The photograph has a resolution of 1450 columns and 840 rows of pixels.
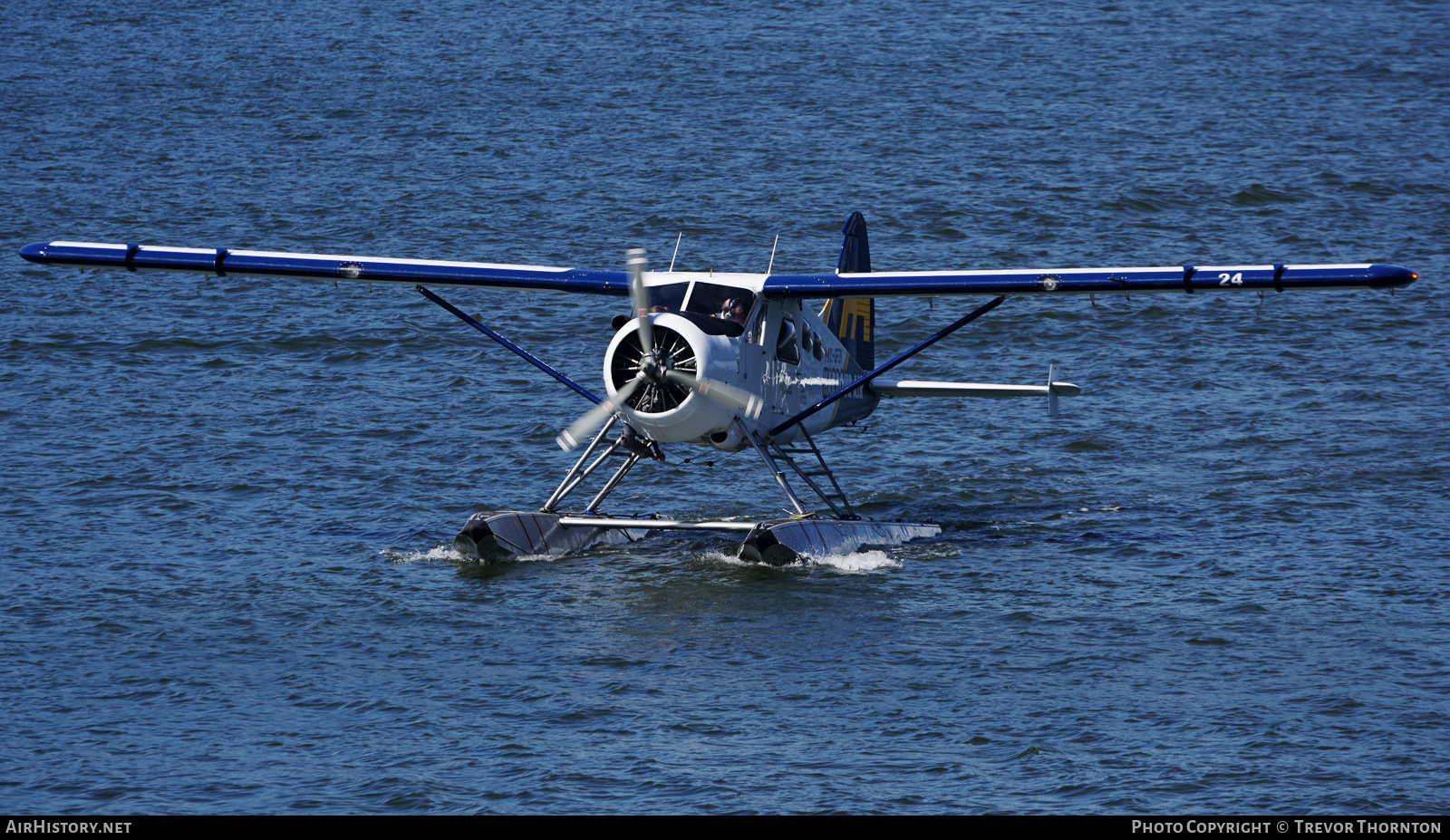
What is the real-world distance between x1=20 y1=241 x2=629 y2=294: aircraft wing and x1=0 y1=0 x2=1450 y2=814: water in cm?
283

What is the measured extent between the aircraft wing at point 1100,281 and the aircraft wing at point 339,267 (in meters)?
2.11

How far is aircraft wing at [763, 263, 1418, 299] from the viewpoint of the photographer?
52.5 ft

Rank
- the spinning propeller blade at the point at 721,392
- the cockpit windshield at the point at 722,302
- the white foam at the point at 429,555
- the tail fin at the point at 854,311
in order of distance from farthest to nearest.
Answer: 1. the tail fin at the point at 854,311
2. the white foam at the point at 429,555
3. the cockpit windshield at the point at 722,302
4. the spinning propeller blade at the point at 721,392

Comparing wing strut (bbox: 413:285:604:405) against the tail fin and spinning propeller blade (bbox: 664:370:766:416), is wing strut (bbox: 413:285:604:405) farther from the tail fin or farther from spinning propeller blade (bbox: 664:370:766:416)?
the tail fin

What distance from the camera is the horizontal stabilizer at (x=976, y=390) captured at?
19.0 metres

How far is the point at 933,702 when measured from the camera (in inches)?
523

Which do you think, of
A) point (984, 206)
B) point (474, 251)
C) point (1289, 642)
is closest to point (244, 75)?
point (474, 251)

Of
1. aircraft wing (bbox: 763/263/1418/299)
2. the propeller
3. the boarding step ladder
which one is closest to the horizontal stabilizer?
the boarding step ladder

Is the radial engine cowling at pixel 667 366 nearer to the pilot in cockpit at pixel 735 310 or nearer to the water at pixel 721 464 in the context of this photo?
the pilot in cockpit at pixel 735 310

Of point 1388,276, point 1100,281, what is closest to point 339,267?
point 1100,281

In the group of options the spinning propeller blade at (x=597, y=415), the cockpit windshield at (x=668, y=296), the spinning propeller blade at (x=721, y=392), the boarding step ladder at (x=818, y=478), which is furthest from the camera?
the boarding step ladder at (x=818, y=478)

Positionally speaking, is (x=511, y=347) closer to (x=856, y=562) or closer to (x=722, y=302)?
(x=722, y=302)

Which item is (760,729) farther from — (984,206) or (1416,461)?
(984,206)

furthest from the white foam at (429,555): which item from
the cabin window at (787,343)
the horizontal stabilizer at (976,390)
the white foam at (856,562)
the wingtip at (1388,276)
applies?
the wingtip at (1388,276)
